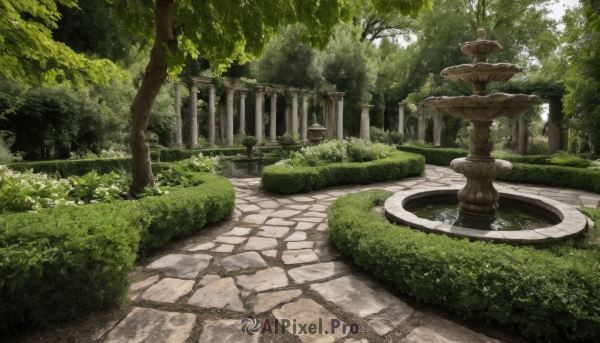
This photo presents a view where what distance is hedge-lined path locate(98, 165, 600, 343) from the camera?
2547 millimetres

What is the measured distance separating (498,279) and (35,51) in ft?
20.6

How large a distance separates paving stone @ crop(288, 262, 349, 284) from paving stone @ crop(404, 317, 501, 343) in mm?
1149

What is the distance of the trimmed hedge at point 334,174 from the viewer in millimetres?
8047

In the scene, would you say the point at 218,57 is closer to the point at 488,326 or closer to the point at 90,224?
the point at 90,224

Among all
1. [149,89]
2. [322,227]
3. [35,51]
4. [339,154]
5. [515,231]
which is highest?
[35,51]

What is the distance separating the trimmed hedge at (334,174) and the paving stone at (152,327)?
17.4ft

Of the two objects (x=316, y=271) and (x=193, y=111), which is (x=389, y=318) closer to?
(x=316, y=271)

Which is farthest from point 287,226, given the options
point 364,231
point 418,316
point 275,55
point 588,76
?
point 275,55

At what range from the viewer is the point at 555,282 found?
2.60m

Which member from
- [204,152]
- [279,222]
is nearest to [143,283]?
[279,222]

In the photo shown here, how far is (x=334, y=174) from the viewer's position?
9109 millimetres

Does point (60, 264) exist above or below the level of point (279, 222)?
above

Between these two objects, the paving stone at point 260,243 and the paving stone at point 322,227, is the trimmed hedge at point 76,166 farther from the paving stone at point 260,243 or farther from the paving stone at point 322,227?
the paving stone at point 322,227

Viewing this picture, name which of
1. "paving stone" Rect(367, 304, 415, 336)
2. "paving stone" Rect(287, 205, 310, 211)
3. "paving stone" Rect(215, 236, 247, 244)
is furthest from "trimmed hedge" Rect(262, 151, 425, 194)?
"paving stone" Rect(367, 304, 415, 336)
